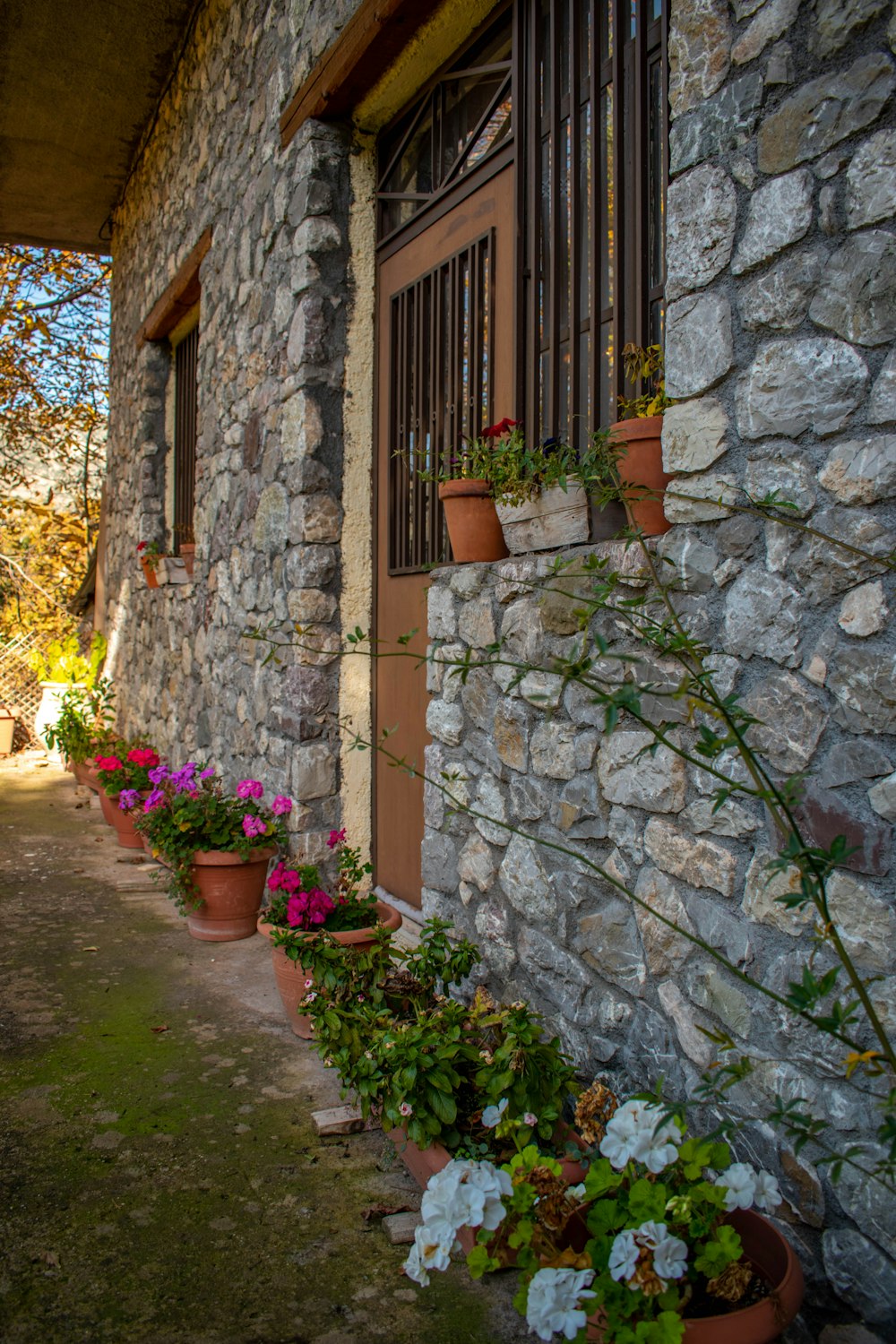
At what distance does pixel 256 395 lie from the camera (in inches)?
166

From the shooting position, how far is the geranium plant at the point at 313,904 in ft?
9.53

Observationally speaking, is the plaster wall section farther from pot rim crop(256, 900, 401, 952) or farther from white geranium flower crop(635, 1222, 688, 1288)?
white geranium flower crop(635, 1222, 688, 1288)

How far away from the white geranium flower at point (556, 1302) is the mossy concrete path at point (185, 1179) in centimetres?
32

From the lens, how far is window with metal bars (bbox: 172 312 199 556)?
20.5 feet

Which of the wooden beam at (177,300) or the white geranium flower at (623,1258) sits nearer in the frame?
the white geranium flower at (623,1258)

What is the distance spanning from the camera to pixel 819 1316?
156 cm

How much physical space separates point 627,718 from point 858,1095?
0.79 metres

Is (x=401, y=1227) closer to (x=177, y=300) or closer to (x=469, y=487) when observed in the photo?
(x=469, y=487)

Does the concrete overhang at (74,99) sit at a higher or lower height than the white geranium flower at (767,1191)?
higher

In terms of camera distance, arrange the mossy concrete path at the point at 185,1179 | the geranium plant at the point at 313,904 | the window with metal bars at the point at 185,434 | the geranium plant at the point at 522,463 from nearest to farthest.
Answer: the mossy concrete path at the point at 185,1179 → the geranium plant at the point at 522,463 → the geranium plant at the point at 313,904 → the window with metal bars at the point at 185,434

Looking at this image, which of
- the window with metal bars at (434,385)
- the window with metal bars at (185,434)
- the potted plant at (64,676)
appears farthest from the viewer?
the potted plant at (64,676)

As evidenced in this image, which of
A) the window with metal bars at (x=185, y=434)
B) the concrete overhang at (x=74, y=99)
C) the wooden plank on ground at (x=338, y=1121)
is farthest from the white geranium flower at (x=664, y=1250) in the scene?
the concrete overhang at (x=74, y=99)

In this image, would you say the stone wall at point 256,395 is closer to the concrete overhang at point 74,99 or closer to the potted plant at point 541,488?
the concrete overhang at point 74,99

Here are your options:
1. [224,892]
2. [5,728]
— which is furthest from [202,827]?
[5,728]
